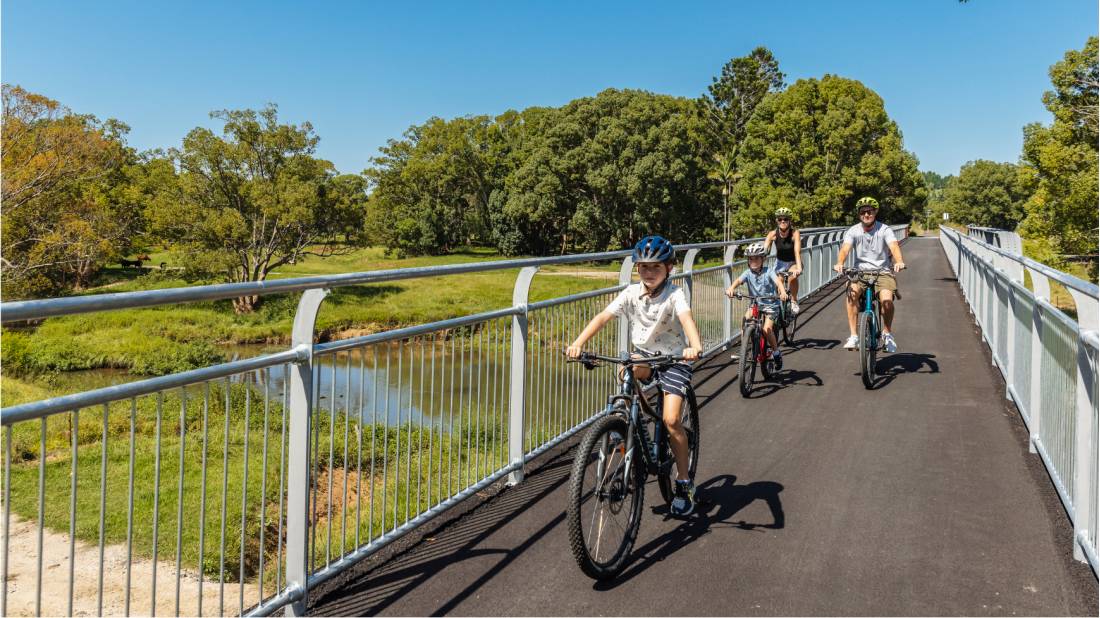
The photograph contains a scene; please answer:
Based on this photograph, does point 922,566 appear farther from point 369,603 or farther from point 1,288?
point 1,288

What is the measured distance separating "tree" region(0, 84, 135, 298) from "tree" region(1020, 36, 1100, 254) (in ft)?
127

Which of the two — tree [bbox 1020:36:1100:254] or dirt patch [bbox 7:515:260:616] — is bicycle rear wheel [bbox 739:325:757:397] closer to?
dirt patch [bbox 7:515:260:616]

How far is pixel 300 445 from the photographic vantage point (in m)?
3.85

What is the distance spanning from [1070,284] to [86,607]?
8.99 m

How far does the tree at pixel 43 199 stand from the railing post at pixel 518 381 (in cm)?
3400

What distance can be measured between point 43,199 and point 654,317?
129ft

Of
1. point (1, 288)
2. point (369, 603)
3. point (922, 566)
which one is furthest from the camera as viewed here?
point (1, 288)

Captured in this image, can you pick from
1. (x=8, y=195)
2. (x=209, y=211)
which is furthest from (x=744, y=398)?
(x=209, y=211)

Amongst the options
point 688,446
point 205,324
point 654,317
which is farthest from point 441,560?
point 205,324

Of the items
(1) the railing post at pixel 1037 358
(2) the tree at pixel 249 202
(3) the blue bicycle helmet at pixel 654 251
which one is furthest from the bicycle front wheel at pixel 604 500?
(2) the tree at pixel 249 202

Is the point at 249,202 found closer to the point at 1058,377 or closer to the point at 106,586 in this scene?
the point at 106,586

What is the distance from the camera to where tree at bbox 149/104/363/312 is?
147 ft

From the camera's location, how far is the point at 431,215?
78.6 metres

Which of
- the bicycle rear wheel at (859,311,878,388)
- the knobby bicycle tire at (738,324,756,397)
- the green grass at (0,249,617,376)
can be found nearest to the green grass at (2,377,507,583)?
the knobby bicycle tire at (738,324,756,397)
